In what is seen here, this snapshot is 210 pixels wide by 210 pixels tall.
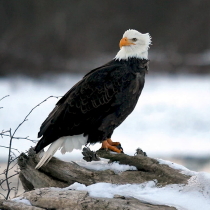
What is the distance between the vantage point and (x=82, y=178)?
381 cm

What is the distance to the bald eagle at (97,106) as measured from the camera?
427 cm

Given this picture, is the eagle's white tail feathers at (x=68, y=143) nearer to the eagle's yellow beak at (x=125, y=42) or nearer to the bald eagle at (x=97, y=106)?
the bald eagle at (x=97, y=106)

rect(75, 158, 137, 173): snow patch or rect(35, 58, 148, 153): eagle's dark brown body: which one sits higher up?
rect(35, 58, 148, 153): eagle's dark brown body

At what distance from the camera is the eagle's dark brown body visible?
429 cm

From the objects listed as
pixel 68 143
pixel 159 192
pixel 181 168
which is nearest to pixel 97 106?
pixel 68 143

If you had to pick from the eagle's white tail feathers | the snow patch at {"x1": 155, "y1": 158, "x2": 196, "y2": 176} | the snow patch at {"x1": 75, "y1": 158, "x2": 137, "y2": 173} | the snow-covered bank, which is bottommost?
the snow-covered bank

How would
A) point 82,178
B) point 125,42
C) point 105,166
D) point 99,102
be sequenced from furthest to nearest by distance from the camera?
point 125,42 < point 99,102 < point 105,166 < point 82,178

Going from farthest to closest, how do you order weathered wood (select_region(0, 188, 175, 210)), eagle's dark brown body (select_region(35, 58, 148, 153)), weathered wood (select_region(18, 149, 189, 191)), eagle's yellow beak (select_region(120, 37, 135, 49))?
1. eagle's yellow beak (select_region(120, 37, 135, 49))
2. eagle's dark brown body (select_region(35, 58, 148, 153))
3. weathered wood (select_region(18, 149, 189, 191))
4. weathered wood (select_region(0, 188, 175, 210))

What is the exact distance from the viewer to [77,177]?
3.82 m

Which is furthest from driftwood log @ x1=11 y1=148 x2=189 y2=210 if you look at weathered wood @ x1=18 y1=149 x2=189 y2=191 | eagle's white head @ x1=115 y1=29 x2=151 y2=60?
eagle's white head @ x1=115 y1=29 x2=151 y2=60

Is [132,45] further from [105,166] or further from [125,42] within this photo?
[105,166]

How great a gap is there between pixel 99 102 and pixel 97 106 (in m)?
0.04

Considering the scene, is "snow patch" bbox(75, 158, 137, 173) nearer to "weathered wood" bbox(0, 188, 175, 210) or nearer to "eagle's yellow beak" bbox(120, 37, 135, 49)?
"weathered wood" bbox(0, 188, 175, 210)

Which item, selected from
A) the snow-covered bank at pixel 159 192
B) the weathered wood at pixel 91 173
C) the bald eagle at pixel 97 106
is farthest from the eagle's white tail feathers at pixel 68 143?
the snow-covered bank at pixel 159 192
